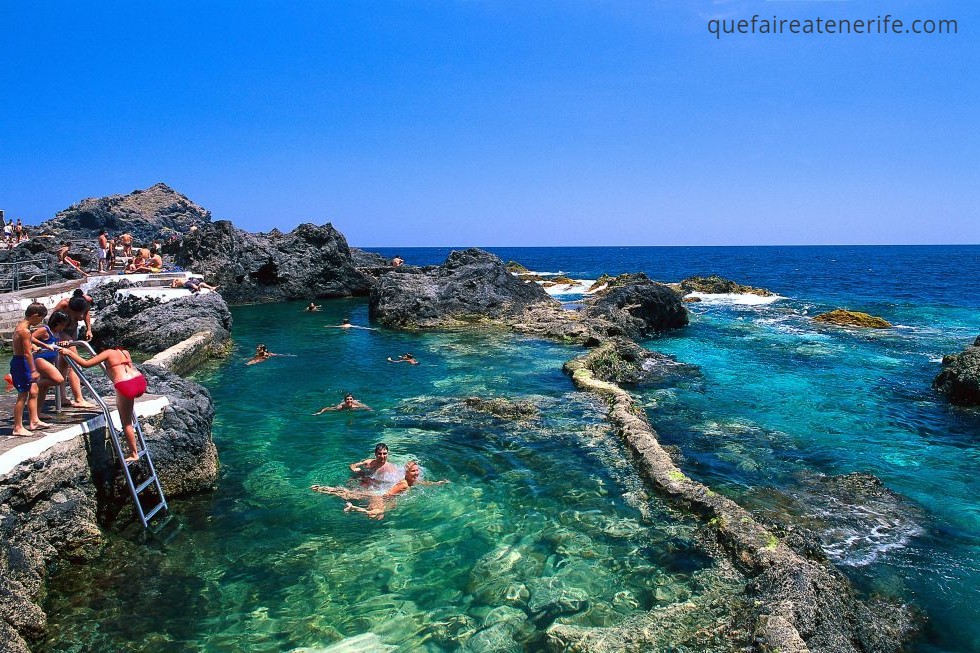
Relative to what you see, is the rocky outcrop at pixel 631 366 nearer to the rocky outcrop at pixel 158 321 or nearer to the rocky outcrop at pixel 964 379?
the rocky outcrop at pixel 964 379

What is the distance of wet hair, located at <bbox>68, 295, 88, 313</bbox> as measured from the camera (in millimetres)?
8695

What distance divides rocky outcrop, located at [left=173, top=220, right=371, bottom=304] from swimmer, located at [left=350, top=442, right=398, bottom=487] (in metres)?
31.0

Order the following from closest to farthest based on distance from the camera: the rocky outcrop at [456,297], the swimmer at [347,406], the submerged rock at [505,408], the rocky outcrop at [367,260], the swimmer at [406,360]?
1. the submerged rock at [505,408]
2. the swimmer at [347,406]
3. the swimmer at [406,360]
4. the rocky outcrop at [456,297]
5. the rocky outcrop at [367,260]

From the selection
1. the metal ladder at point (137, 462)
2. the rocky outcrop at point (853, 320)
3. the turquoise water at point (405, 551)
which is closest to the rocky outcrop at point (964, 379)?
the turquoise water at point (405, 551)

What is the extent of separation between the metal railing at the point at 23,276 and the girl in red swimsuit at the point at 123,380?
1844cm

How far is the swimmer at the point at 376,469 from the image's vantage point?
10.0m

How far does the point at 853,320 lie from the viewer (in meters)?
31.0

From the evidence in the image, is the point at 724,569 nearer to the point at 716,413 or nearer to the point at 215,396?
the point at 716,413

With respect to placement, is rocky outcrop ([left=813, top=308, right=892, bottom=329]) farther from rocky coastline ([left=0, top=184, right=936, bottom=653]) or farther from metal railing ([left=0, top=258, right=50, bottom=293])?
metal railing ([left=0, top=258, right=50, bottom=293])

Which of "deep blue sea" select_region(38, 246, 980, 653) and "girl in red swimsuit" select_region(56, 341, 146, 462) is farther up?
"girl in red swimsuit" select_region(56, 341, 146, 462)

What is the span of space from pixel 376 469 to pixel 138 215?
381 ft

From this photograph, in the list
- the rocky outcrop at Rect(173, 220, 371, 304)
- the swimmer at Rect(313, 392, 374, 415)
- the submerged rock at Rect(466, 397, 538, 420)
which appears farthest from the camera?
the rocky outcrop at Rect(173, 220, 371, 304)

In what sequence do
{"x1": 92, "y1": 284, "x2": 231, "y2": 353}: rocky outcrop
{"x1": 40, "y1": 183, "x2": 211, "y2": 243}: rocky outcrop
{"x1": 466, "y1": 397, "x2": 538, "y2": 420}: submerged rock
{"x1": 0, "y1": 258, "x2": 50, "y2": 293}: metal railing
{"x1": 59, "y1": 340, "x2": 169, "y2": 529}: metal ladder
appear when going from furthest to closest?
{"x1": 40, "y1": 183, "x2": 211, "y2": 243}: rocky outcrop
{"x1": 0, "y1": 258, "x2": 50, "y2": 293}: metal railing
{"x1": 92, "y1": 284, "x2": 231, "y2": 353}: rocky outcrop
{"x1": 466, "y1": 397, "x2": 538, "y2": 420}: submerged rock
{"x1": 59, "y1": 340, "x2": 169, "y2": 529}: metal ladder

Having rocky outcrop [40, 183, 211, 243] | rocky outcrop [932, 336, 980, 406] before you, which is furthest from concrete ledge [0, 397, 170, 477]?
rocky outcrop [40, 183, 211, 243]
